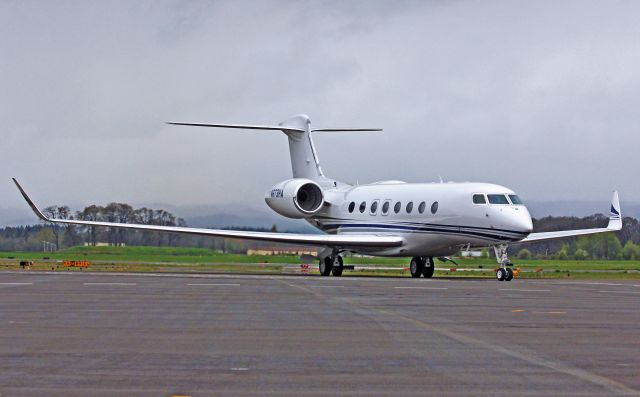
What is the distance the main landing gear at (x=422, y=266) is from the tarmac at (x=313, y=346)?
21.2 m

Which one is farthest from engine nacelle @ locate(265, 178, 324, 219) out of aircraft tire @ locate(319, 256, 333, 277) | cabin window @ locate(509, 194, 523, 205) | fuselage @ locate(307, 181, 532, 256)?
cabin window @ locate(509, 194, 523, 205)

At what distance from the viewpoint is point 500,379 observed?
10086 mm

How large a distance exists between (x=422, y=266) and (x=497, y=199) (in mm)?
6131

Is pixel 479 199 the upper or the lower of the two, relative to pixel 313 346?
upper

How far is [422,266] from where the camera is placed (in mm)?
44531

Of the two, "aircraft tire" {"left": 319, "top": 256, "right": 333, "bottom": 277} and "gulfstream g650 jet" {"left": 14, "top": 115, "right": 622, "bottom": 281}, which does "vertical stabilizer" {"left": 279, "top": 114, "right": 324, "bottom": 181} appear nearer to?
"gulfstream g650 jet" {"left": 14, "top": 115, "right": 622, "bottom": 281}

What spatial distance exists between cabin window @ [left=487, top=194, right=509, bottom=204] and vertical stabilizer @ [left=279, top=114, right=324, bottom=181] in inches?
579

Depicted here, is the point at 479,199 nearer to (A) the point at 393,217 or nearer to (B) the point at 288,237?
(A) the point at 393,217

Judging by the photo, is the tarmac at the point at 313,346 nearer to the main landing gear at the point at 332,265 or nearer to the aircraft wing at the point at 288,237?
the aircraft wing at the point at 288,237

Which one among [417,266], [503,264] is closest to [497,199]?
[503,264]

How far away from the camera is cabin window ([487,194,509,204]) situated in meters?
39.5

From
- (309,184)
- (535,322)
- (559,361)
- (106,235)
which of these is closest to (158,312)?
(535,322)

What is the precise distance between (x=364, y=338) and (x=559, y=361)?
3129mm

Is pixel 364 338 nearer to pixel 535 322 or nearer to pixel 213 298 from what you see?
pixel 535 322
